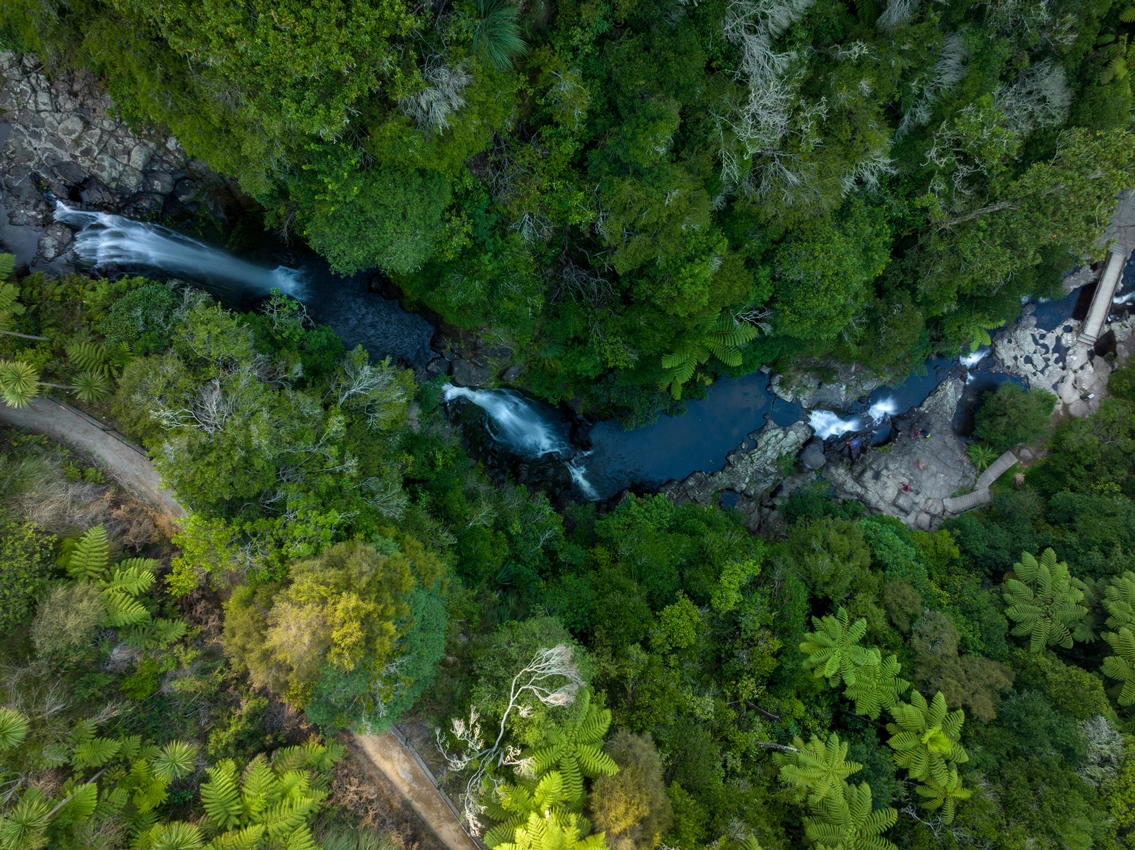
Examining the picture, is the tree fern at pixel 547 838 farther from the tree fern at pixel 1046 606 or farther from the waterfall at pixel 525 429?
the tree fern at pixel 1046 606

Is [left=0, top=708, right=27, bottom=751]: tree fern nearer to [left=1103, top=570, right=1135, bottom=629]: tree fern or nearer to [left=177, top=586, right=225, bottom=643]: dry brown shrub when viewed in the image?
[left=177, top=586, right=225, bottom=643]: dry brown shrub

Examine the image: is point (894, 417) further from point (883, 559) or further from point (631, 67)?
point (631, 67)

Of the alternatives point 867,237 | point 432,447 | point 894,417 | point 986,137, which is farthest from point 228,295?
point 894,417

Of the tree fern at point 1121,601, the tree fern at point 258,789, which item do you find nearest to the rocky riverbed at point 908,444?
the tree fern at point 1121,601

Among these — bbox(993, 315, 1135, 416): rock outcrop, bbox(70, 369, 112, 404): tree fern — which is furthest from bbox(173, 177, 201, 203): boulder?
bbox(993, 315, 1135, 416): rock outcrop

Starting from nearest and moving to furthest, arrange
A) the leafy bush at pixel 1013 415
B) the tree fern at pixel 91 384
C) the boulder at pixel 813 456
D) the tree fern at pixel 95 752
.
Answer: the tree fern at pixel 95 752
the tree fern at pixel 91 384
the leafy bush at pixel 1013 415
the boulder at pixel 813 456

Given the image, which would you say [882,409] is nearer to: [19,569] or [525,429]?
[525,429]
